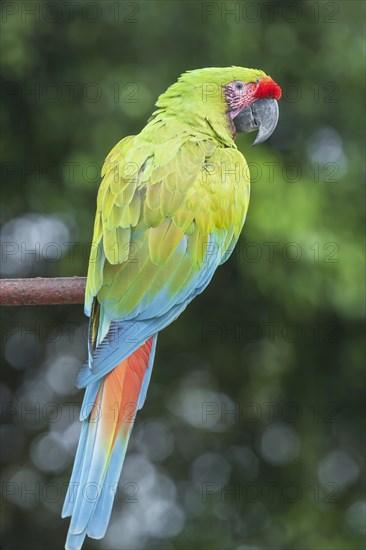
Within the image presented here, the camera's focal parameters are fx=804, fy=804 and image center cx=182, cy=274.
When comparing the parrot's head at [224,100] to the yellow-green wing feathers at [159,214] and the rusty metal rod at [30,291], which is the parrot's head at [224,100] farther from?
the rusty metal rod at [30,291]

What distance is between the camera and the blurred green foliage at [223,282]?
3.14 meters

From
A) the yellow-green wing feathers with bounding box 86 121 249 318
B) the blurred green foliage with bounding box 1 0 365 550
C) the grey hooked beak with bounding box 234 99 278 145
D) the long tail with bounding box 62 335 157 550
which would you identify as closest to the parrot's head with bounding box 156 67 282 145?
the grey hooked beak with bounding box 234 99 278 145

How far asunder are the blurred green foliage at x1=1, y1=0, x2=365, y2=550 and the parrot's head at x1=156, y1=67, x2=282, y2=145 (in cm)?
53

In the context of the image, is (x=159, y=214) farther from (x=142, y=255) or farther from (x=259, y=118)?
(x=259, y=118)

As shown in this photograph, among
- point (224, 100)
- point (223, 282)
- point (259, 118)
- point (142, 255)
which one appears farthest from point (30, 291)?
point (223, 282)

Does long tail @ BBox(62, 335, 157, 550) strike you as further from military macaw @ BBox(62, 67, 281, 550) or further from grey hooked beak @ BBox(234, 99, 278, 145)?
grey hooked beak @ BBox(234, 99, 278, 145)

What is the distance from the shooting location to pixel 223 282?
343cm

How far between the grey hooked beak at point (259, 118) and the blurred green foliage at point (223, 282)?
0.48 m

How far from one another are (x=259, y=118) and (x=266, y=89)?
0.32 ft

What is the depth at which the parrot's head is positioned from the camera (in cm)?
234

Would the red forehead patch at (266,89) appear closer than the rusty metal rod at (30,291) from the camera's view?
No

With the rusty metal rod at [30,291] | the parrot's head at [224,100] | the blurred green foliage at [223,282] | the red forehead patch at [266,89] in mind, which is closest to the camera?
the rusty metal rod at [30,291]

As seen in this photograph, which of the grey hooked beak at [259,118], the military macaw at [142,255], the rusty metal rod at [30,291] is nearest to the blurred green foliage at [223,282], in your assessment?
the grey hooked beak at [259,118]

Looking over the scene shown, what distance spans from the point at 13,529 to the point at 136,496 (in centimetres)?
60
